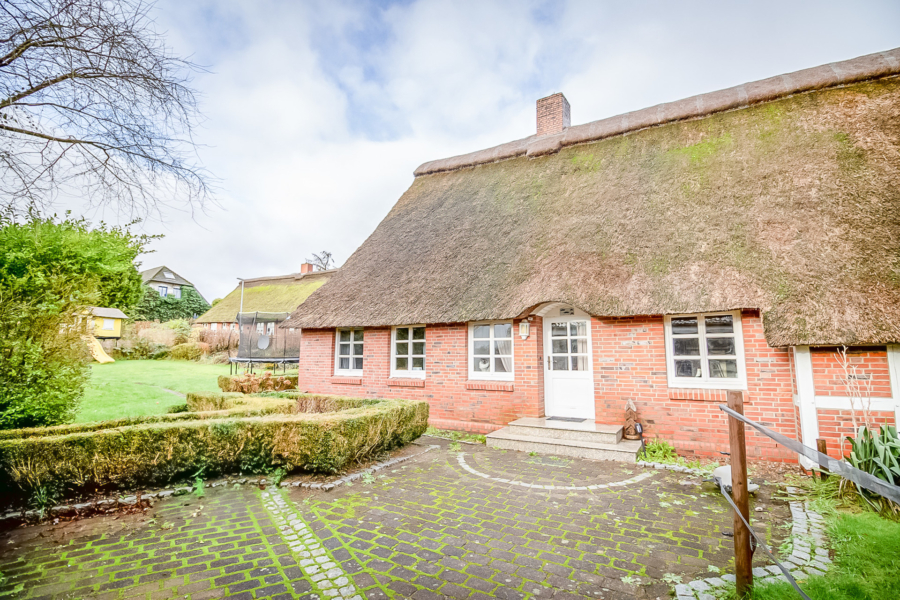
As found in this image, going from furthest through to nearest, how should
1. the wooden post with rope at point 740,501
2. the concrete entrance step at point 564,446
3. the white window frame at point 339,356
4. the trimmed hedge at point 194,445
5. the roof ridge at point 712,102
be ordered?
the white window frame at point 339,356 → the roof ridge at point 712,102 → the concrete entrance step at point 564,446 → the trimmed hedge at point 194,445 → the wooden post with rope at point 740,501

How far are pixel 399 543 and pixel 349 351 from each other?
7684 mm

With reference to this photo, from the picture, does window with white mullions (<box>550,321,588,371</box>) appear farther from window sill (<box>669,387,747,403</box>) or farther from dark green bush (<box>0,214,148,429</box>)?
dark green bush (<box>0,214,148,429</box>)

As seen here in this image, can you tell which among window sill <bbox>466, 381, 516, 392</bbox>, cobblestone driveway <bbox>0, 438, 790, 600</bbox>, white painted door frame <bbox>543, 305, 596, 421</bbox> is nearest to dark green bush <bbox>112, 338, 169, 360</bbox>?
window sill <bbox>466, 381, 516, 392</bbox>

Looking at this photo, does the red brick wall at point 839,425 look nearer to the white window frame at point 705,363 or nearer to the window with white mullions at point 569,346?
the white window frame at point 705,363

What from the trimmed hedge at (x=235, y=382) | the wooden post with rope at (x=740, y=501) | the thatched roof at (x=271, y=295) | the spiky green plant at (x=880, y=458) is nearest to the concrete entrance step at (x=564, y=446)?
the spiky green plant at (x=880, y=458)

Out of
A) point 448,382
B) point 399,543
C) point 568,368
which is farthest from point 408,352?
point 399,543

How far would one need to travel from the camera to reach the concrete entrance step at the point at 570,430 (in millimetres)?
6887

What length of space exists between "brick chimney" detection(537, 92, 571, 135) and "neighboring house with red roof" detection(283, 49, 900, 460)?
699 mm

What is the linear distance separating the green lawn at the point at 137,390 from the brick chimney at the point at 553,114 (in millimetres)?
12266

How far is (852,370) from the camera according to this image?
18.0ft

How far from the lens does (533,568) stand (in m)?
3.29

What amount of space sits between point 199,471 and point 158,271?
1747 inches

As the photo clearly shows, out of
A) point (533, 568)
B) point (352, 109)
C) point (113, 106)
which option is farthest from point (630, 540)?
point (352, 109)

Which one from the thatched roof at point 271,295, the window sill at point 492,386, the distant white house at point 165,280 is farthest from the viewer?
the distant white house at point 165,280
